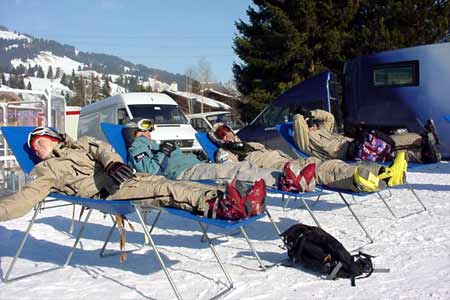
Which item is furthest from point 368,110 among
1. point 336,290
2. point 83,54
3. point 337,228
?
point 83,54

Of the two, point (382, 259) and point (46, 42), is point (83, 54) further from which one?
point (382, 259)

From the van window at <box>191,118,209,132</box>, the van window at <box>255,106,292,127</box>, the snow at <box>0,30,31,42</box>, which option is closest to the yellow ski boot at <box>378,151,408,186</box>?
the van window at <box>255,106,292,127</box>

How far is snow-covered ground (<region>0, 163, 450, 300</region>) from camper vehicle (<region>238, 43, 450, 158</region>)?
3.63 meters

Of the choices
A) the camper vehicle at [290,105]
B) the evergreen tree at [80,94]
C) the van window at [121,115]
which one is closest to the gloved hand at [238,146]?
the camper vehicle at [290,105]

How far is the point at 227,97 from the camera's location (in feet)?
→ 129

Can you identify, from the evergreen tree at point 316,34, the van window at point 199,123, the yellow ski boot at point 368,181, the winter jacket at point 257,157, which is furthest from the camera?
the evergreen tree at point 316,34

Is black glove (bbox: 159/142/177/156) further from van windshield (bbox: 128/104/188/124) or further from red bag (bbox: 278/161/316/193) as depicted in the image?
van windshield (bbox: 128/104/188/124)

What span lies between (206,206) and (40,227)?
2596 mm

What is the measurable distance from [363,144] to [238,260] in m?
2.17

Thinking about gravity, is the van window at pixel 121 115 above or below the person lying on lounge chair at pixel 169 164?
above

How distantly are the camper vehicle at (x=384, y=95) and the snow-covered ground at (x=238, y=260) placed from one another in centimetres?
363

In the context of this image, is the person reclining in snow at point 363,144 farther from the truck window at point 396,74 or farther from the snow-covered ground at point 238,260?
the truck window at point 396,74

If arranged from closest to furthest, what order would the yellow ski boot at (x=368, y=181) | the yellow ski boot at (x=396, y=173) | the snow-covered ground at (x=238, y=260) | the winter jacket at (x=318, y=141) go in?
the snow-covered ground at (x=238, y=260), the yellow ski boot at (x=368, y=181), the yellow ski boot at (x=396, y=173), the winter jacket at (x=318, y=141)

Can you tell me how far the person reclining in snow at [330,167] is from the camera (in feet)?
12.5
